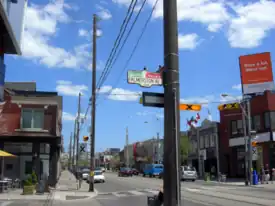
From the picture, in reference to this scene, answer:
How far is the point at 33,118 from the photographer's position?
1208 inches

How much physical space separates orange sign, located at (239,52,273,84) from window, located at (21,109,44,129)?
22840 millimetres

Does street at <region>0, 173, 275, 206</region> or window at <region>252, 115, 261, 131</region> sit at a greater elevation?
window at <region>252, 115, 261, 131</region>

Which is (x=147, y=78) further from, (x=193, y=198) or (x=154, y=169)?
(x=154, y=169)

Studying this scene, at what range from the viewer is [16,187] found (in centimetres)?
2853

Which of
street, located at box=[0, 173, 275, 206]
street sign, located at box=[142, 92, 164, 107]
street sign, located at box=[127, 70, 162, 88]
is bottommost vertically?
street, located at box=[0, 173, 275, 206]

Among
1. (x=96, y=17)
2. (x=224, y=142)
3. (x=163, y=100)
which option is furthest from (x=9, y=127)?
(x=224, y=142)

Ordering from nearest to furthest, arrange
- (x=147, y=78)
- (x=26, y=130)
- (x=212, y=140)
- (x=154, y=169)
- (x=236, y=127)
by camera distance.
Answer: (x=147, y=78) < (x=26, y=130) < (x=236, y=127) < (x=212, y=140) < (x=154, y=169)

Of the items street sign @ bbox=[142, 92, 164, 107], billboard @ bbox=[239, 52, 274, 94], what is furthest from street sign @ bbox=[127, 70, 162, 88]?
billboard @ bbox=[239, 52, 274, 94]

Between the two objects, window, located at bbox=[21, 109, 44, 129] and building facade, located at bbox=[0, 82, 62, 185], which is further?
window, located at bbox=[21, 109, 44, 129]

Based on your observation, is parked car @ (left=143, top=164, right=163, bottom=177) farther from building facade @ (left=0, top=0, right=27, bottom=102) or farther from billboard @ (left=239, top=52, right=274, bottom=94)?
building facade @ (left=0, top=0, right=27, bottom=102)

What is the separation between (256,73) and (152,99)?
36409mm

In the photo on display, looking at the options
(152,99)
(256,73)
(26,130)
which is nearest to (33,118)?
(26,130)

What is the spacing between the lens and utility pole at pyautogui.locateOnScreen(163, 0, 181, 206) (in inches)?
282

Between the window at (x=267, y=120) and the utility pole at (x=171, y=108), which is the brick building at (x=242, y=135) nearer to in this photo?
the window at (x=267, y=120)
